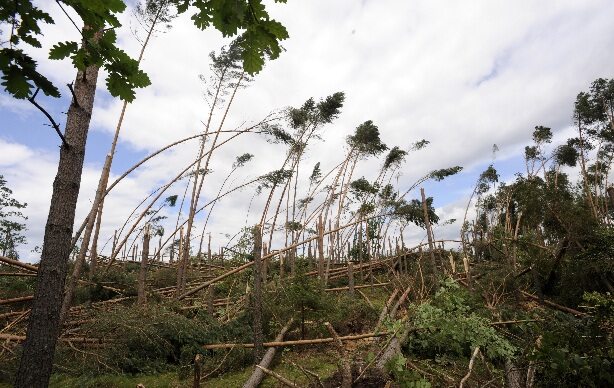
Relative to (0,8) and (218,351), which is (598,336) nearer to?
(0,8)

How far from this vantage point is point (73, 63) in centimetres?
160

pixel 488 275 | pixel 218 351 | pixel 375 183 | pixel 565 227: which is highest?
pixel 375 183

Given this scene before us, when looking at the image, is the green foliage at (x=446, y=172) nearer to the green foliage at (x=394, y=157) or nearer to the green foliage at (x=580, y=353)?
the green foliage at (x=394, y=157)

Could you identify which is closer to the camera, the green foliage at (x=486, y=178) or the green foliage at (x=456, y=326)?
the green foliage at (x=456, y=326)

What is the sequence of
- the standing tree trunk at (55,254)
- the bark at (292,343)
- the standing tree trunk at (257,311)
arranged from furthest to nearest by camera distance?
the bark at (292,343)
the standing tree trunk at (257,311)
the standing tree trunk at (55,254)

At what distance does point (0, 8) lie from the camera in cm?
138

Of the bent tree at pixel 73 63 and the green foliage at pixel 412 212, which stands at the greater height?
the green foliage at pixel 412 212

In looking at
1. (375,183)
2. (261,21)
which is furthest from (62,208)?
(375,183)

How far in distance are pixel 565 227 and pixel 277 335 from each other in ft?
23.3

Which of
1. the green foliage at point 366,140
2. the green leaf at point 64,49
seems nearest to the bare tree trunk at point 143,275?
the green leaf at point 64,49

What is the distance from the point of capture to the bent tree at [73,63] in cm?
139

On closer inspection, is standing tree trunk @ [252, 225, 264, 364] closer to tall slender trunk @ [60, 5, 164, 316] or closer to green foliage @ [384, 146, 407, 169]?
tall slender trunk @ [60, 5, 164, 316]

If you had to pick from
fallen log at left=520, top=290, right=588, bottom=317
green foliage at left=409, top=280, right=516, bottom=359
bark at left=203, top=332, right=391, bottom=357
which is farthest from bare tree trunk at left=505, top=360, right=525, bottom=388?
fallen log at left=520, top=290, right=588, bottom=317

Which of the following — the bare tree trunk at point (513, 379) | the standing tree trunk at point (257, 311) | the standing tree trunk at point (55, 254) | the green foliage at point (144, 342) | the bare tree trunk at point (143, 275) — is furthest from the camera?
the bare tree trunk at point (143, 275)
